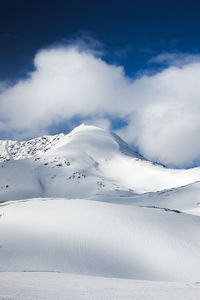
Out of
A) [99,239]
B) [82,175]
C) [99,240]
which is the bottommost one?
[99,240]

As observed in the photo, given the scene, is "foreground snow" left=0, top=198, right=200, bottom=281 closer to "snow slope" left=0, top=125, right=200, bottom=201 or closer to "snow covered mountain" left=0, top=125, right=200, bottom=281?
"snow covered mountain" left=0, top=125, right=200, bottom=281

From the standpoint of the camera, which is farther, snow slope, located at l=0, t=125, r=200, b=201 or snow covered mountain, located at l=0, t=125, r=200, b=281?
snow slope, located at l=0, t=125, r=200, b=201

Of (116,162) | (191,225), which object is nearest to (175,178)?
(116,162)

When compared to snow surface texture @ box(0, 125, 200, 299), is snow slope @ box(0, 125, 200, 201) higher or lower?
higher

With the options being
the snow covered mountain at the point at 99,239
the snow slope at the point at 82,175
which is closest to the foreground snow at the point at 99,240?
the snow covered mountain at the point at 99,239

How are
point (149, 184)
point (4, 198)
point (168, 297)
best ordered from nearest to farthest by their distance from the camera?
point (168, 297)
point (4, 198)
point (149, 184)

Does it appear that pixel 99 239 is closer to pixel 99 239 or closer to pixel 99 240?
pixel 99 239

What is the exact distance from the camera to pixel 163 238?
2992cm

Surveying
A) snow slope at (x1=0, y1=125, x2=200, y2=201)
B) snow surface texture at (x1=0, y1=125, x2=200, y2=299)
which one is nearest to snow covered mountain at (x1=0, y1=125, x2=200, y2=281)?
snow surface texture at (x1=0, y1=125, x2=200, y2=299)

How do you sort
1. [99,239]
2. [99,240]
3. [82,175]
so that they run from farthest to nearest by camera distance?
[82,175]
[99,239]
[99,240]

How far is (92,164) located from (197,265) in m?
146

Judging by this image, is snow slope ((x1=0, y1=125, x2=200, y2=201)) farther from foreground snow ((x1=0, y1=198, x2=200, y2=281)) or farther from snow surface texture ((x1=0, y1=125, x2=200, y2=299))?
foreground snow ((x1=0, y1=198, x2=200, y2=281))

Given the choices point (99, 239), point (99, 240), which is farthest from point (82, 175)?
point (99, 240)

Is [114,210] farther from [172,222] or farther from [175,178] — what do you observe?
[175,178]
